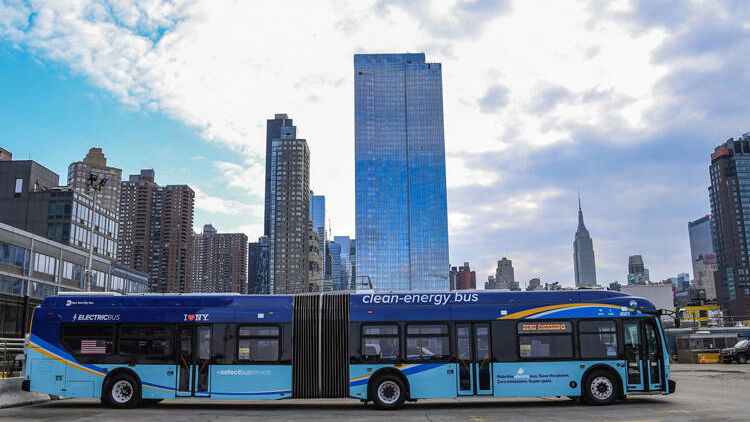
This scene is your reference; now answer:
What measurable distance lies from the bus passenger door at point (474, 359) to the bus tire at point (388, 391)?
1.70 m

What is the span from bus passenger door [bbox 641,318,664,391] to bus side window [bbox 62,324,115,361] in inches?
624

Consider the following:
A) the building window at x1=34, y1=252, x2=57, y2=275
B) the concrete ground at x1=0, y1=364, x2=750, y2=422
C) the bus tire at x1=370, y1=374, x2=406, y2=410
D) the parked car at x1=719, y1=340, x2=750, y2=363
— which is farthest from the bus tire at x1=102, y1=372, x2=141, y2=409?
the building window at x1=34, y1=252, x2=57, y2=275

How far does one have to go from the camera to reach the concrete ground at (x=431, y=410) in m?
14.8

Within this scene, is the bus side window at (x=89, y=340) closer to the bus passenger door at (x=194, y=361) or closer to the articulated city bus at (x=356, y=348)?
the articulated city bus at (x=356, y=348)

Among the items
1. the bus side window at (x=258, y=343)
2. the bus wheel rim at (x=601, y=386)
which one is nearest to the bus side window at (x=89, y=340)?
the bus side window at (x=258, y=343)

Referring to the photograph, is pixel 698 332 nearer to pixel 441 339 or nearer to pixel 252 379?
pixel 441 339

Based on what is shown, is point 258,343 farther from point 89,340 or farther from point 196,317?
point 89,340

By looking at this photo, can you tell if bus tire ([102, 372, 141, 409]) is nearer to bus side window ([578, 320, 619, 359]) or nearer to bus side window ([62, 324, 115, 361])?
bus side window ([62, 324, 115, 361])

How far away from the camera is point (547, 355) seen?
701 inches

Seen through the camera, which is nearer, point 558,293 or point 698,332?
point 558,293

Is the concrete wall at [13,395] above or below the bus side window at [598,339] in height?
below

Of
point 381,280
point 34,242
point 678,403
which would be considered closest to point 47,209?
point 34,242

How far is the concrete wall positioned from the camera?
1816 centimetres

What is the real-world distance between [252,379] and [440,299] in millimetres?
5991
